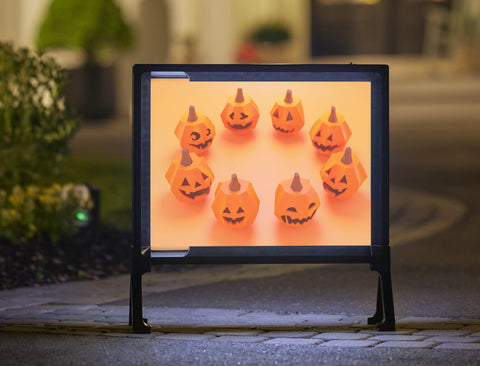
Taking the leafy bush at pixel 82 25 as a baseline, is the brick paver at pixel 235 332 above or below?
below

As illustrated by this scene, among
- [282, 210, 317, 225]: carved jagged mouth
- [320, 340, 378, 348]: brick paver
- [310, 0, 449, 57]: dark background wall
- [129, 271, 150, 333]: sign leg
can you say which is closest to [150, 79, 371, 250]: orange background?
[282, 210, 317, 225]: carved jagged mouth

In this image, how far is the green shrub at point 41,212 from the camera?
8.59 metres

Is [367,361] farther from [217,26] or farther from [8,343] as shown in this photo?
[217,26]

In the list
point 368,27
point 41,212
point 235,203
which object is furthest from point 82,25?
point 235,203

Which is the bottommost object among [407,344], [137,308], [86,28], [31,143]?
[407,344]

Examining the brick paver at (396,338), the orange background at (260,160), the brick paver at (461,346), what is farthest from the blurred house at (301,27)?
the brick paver at (461,346)

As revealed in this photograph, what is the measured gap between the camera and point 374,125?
6.23 metres

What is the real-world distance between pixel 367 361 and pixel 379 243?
894mm

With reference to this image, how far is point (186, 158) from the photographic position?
6156mm

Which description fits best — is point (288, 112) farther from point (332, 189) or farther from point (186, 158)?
point (186, 158)

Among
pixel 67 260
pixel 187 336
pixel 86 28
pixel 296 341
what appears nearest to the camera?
pixel 296 341

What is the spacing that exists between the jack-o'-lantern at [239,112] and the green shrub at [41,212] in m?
2.85

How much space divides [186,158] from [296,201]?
24.2 inches

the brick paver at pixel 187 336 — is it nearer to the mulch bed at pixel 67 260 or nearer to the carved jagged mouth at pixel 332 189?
the carved jagged mouth at pixel 332 189
